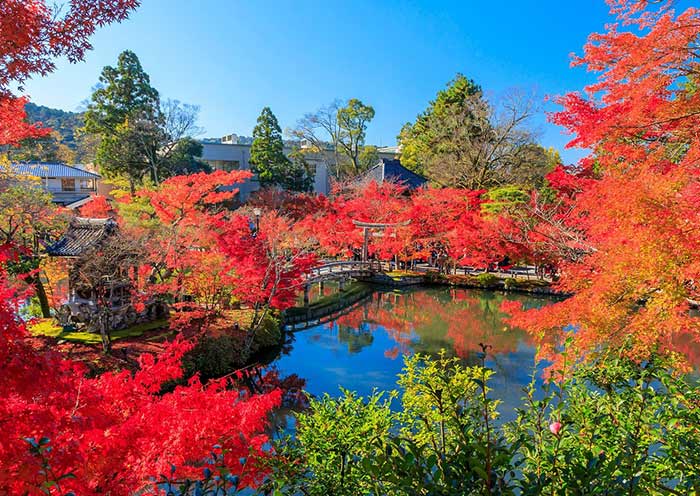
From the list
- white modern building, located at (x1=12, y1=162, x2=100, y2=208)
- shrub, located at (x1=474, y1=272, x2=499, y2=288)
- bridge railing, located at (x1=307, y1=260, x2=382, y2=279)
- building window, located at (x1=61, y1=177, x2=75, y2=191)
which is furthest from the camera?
building window, located at (x1=61, y1=177, x2=75, y2=191)

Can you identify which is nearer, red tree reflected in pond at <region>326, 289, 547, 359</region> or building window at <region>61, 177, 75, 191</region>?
red tree reflected in pond at <region>326, 289, 547, 359</region>

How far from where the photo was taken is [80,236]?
10.6m

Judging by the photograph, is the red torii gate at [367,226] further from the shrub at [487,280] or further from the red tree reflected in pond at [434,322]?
the shrub at [487,280]

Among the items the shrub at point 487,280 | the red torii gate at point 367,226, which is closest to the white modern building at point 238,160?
the red torii gate at point 367,226

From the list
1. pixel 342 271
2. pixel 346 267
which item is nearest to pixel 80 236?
pixel 342 271

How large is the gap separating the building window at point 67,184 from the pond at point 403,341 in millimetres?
25607

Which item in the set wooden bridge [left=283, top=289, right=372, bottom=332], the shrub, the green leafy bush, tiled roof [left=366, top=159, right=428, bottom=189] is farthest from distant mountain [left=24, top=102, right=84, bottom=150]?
the green leafy bush

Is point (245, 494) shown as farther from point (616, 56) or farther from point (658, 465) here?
point (616, 56)

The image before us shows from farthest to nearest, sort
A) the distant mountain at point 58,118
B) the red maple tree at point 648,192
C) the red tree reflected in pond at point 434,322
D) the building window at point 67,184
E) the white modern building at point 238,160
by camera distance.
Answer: the distant mountain at point 58,118, the white modern building at point 238,160, the building window at point 67,184, the red tree reflected in pond at point 434,322, the red maple tree at point 648,192

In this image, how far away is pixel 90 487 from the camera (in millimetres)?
2916

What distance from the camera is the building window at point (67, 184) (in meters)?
31.7

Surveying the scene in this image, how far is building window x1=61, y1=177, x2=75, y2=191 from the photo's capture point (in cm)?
3170

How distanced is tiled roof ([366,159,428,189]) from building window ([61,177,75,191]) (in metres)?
21.9

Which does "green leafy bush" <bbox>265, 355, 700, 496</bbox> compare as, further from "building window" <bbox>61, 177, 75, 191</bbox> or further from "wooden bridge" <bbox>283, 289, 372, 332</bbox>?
"building window" <bbox>61, 177, 75, 191</bbox>
